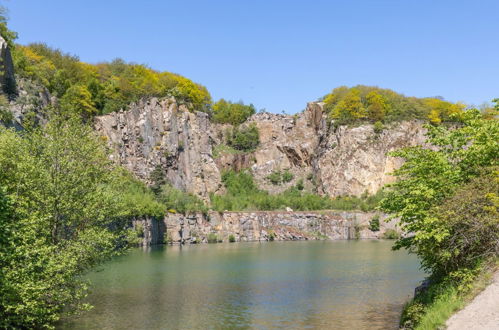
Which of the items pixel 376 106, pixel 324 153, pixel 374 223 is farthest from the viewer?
pixel 376 106

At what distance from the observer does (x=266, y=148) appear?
13688cm

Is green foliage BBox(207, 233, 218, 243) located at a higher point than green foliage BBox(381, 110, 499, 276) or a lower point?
lower

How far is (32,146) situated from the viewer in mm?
27172

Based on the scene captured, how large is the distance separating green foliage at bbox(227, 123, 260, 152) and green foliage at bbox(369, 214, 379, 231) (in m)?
42.6

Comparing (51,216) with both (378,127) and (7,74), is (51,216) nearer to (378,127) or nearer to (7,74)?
(7,74)

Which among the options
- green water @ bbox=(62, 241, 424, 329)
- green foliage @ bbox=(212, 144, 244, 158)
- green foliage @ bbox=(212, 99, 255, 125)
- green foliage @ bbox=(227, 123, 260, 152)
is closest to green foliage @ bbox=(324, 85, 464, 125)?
green foliage @ bbox=(227, 123, 260, 152)

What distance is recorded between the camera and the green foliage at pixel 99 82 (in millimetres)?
95750

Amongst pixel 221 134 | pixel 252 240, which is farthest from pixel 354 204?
pixel 221 134

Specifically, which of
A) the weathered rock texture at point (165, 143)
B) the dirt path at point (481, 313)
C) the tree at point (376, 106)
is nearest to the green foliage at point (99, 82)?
the weathered rock texture at point (165, 143)

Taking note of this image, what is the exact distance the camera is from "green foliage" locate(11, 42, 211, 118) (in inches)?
3770

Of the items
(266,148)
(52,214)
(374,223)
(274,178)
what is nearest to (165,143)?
(274,178)

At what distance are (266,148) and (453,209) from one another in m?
116

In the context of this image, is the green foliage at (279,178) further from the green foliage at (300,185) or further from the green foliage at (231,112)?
the green foliage at (231,112)

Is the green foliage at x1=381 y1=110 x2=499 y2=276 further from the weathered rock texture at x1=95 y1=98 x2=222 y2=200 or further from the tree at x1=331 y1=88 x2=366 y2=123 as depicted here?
the tree at x1=331 y1=88 x2=366 y2=123
